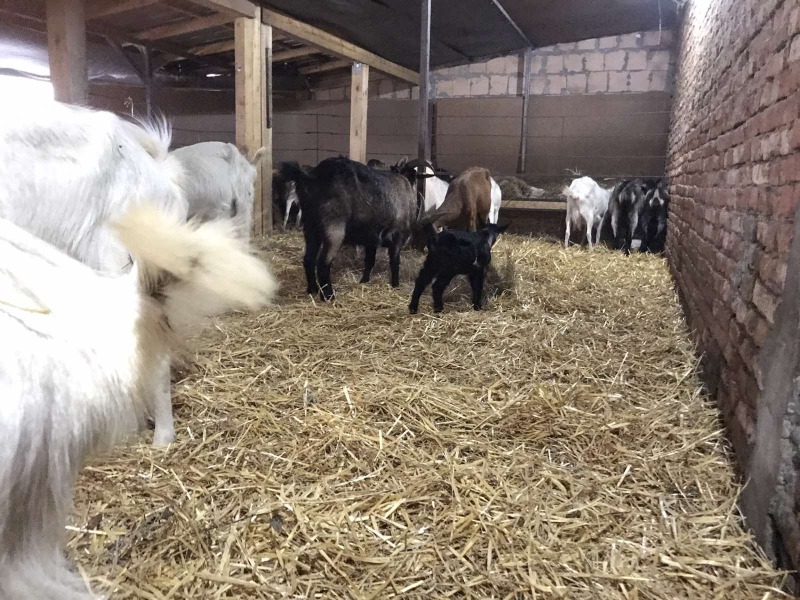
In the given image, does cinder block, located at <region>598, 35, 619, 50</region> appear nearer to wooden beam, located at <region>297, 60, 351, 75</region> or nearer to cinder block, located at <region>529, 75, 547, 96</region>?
cinder block, located at <region>529, 75, 547, 96</region>

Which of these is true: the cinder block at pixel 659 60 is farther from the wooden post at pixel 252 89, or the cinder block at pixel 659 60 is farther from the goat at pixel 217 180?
the goat at pixel 217 180

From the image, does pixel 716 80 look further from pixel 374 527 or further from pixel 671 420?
pixel 374 527

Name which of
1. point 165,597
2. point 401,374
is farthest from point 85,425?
point 401,374

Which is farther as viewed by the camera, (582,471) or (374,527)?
(582,471)

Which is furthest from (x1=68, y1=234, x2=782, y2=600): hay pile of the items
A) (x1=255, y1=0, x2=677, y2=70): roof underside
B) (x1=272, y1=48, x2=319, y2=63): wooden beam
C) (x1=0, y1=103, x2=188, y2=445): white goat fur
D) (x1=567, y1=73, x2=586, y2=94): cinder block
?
(x1=567, y1=73, x2=586, y2=94): cinder block

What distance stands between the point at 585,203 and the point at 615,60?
3.64 meters

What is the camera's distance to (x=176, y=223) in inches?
43.2

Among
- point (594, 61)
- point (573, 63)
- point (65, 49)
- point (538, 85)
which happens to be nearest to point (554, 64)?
point (573, 63)

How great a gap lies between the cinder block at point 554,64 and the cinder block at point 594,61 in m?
0.44

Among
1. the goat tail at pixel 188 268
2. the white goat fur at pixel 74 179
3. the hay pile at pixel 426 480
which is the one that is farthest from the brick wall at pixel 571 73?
the goat tail at pixel 188 268

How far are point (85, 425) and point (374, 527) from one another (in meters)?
1.20

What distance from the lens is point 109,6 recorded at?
5.73m

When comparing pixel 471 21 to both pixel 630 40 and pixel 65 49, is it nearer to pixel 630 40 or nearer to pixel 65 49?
pixel 630 40

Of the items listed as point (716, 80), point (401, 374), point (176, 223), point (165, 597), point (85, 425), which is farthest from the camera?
point (716, 80)
